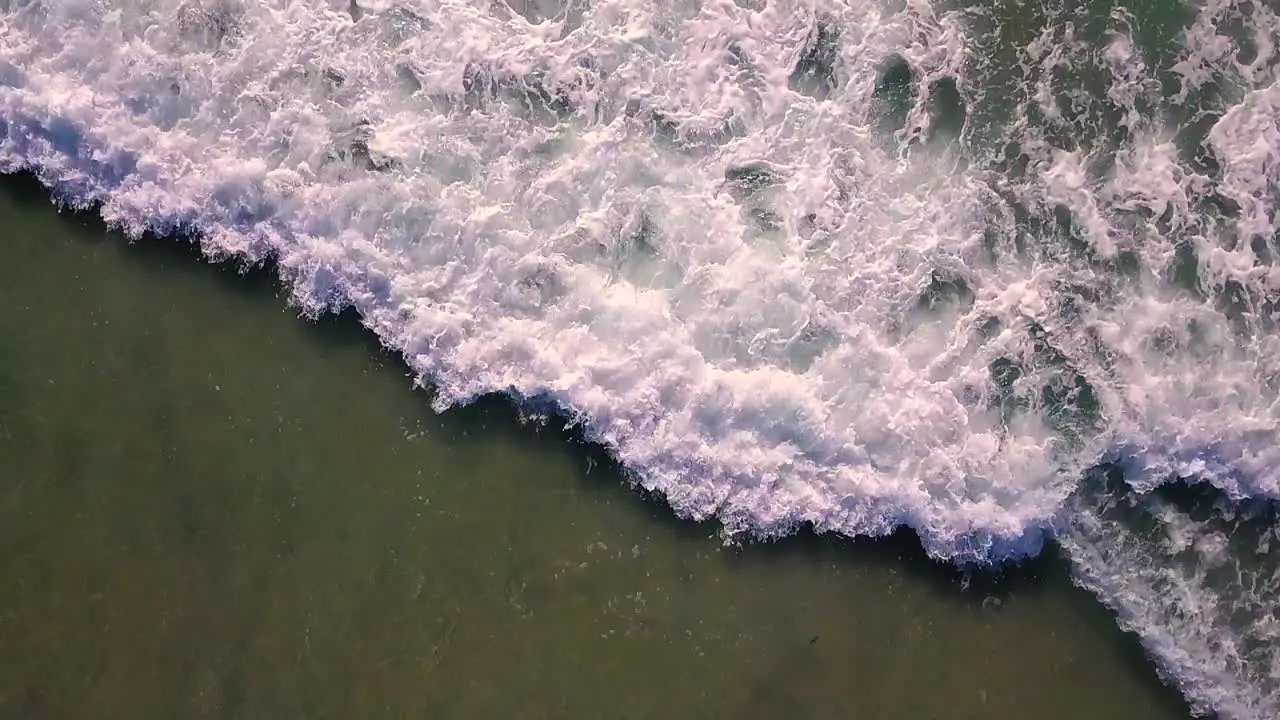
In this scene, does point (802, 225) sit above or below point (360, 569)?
above

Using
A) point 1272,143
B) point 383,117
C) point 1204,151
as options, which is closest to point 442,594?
point 383,117

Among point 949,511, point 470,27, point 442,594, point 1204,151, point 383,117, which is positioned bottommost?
point 442,594

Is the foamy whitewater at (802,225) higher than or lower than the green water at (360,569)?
higher

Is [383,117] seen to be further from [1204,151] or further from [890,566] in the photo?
[1204,151]

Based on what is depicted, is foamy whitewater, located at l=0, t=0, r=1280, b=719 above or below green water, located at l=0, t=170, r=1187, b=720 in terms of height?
above
